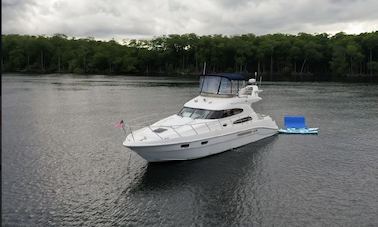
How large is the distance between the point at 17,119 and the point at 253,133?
2691 cm

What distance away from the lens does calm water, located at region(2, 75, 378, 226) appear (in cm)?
1981

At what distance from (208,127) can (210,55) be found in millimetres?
128159

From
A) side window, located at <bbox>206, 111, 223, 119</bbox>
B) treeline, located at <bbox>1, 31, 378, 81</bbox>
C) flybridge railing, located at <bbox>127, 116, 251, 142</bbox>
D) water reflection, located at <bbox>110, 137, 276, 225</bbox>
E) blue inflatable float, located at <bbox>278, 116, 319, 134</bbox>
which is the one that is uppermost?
treeline, located at <bbox>1, 31, 378, 81</bbox>

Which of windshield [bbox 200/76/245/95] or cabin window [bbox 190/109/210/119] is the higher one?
windshield [bbox 200/76/245/95]

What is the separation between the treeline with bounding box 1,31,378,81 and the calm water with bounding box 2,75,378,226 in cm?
10909

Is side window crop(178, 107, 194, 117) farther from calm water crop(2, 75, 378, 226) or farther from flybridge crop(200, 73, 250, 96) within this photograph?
calm water crop(2, 75, 378, 226)

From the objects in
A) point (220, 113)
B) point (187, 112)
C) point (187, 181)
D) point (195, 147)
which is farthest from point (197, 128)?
point (187, 181)

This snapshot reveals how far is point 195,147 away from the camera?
95.0 ft

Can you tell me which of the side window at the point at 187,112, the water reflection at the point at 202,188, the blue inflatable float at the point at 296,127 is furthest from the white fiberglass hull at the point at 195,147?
the blue inflatable float at the point at 296,127

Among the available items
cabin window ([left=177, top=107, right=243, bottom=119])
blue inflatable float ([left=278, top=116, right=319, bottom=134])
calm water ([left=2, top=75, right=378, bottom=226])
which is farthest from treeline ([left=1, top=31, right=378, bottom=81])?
cabin window ([left=177, top=107, right=243, bottom=119])

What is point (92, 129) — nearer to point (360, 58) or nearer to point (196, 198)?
point (196, 198)

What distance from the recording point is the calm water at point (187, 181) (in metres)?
19.8

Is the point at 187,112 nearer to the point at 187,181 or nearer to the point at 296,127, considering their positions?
the point at 187,181

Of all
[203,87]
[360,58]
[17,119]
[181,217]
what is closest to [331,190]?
[181,217]
